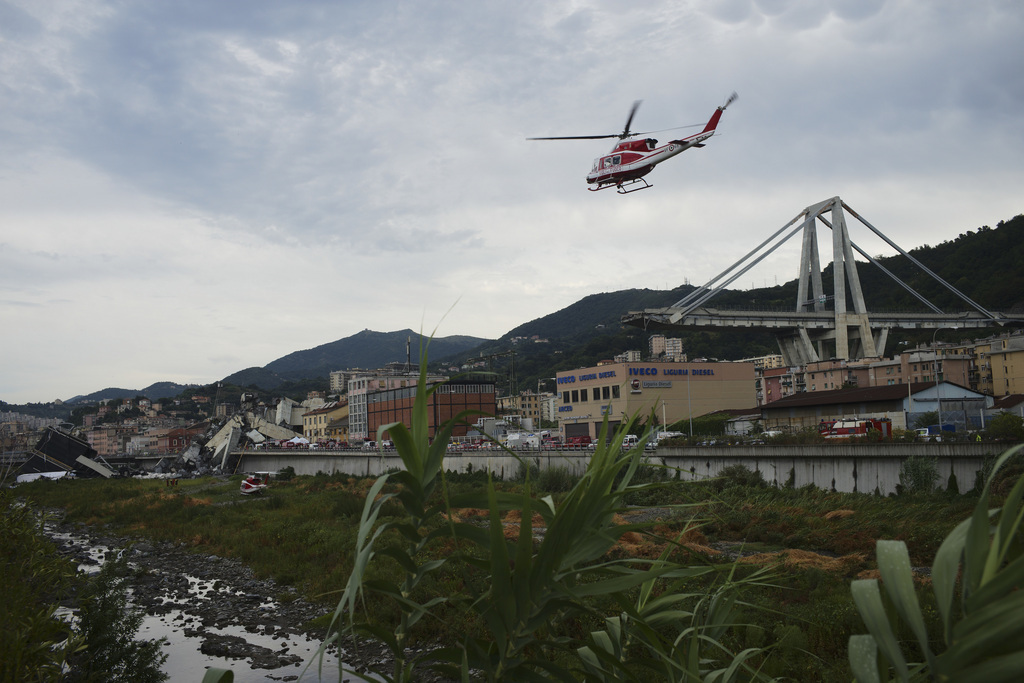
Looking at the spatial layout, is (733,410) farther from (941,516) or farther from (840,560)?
(840,560)

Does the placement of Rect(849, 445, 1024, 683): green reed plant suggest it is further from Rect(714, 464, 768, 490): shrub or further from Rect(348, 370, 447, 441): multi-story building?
Rect(348, 370, 447, 441): multi-story building

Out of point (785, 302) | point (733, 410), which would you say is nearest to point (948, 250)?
point (785, 302)

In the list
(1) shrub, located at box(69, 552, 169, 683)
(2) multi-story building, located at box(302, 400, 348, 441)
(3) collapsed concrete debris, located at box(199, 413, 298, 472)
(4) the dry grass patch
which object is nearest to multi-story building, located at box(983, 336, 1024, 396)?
(4) the dry grass patch

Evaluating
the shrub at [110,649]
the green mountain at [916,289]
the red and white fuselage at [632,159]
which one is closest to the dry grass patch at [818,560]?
the shrub at [110,649]

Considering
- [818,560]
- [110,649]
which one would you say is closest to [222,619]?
[110,649]

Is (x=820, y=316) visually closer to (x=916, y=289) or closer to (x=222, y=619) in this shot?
(x=916, y=289)
